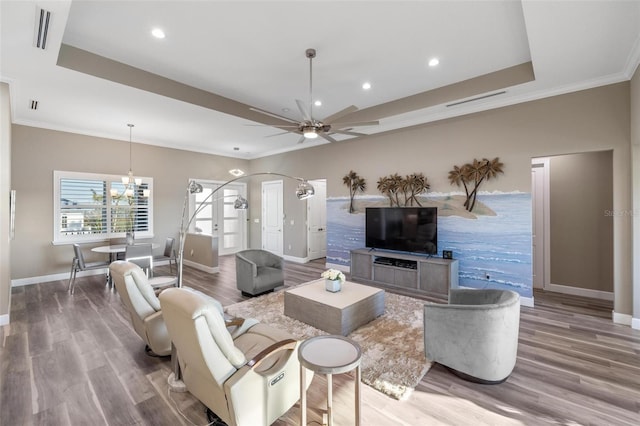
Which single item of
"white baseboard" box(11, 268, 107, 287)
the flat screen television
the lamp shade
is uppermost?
the lamp shade

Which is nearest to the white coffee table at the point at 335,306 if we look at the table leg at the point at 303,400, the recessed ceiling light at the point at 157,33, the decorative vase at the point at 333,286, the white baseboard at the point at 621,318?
the decorative vase at the point at 333,286

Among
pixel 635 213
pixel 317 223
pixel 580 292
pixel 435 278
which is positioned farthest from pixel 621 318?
pixel 317 223

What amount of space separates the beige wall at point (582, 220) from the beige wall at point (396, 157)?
1.09 meters

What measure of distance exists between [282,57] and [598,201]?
213 inches

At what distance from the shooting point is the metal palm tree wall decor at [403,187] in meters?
5.36

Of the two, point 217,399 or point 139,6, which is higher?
point 139,6

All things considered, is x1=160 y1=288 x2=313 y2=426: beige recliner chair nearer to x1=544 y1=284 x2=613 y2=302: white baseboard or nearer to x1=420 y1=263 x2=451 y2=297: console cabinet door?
x1=420 y1=263 x2=451 y2=297: console cabinet door

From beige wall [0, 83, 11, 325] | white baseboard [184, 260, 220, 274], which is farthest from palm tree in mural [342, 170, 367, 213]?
beige wall [0, 83, 11, 325]

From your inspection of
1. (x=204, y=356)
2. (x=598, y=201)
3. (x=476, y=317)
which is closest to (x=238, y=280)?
(x=204, y=356)

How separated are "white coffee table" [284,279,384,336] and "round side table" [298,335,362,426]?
4.51 feet

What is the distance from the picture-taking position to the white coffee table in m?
3.29

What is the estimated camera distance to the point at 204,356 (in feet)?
5.36

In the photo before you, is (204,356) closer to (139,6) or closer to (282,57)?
(139,6)

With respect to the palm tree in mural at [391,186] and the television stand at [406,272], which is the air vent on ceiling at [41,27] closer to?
the palm tree in mural at [391,186]
